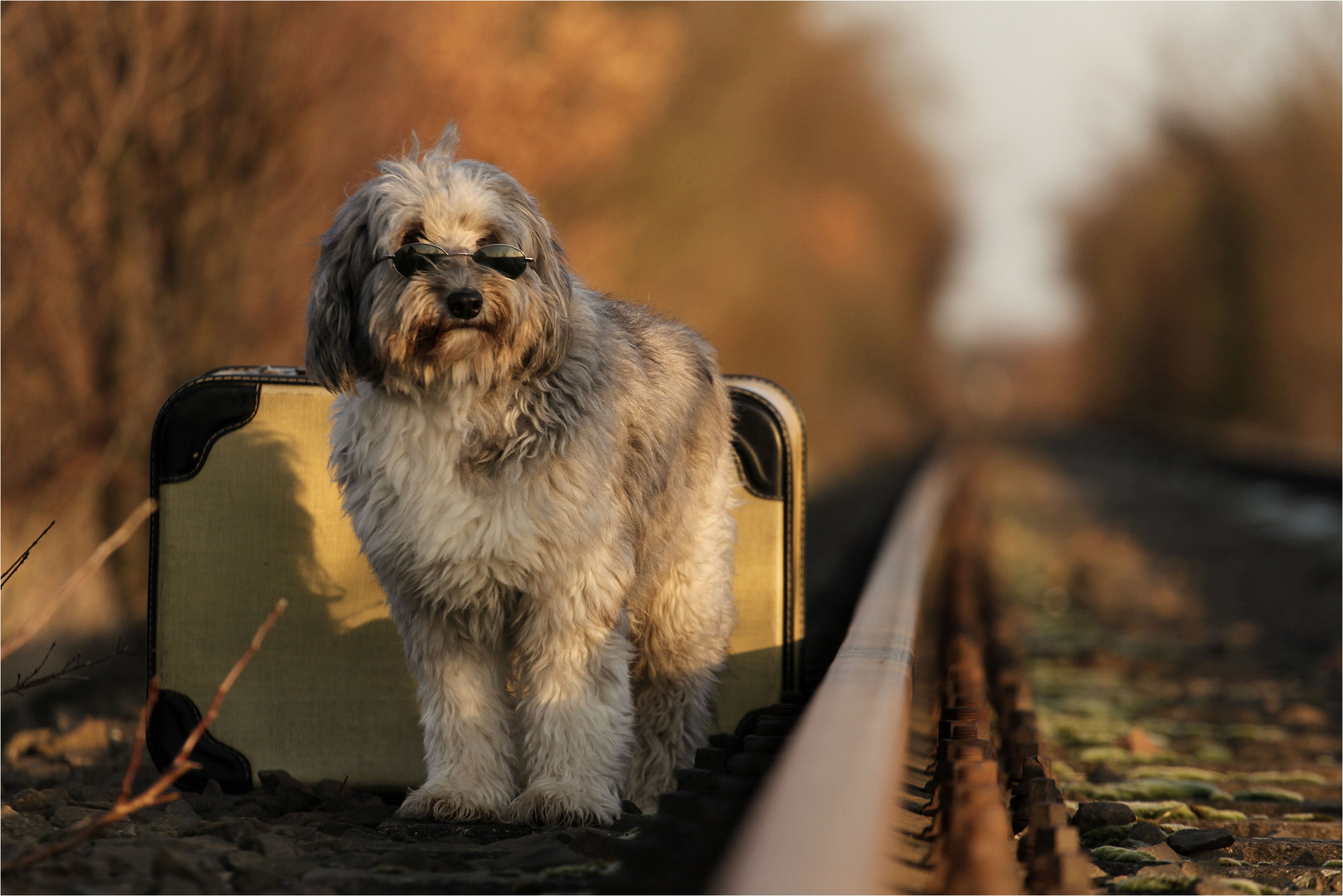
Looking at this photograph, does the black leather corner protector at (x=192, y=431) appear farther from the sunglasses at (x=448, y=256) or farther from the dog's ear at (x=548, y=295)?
the dog's ear at (x=548, y=295)

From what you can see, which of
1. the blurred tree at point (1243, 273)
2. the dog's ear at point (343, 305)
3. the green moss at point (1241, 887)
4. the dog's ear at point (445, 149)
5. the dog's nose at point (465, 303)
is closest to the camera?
the green moss at point (1241, 887)

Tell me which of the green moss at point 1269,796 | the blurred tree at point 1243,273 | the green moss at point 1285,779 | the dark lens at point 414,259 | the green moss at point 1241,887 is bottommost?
the green moss at point 1241,887

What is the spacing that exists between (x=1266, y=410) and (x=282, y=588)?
45157 mm

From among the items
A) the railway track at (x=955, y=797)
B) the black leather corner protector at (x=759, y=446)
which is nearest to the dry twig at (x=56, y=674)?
the railway track at (x=955, y=797)

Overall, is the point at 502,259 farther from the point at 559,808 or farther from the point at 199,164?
the point at 199,164

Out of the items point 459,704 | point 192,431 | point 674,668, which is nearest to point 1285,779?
point 674,668

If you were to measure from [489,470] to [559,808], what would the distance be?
0.99 metres

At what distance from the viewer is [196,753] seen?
4.28 meters

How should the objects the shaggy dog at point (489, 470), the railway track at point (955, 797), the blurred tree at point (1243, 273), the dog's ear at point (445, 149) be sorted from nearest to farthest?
the railway track at point (955, 797) → the shaggy dog at point (489, 470) → the dog's ear at point (445, 149) → the blurred tree at point (1243, 273)

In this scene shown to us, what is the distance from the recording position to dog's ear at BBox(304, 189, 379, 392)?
365 cm

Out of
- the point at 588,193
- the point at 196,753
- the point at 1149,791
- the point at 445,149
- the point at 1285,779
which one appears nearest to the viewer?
the point at 445,149

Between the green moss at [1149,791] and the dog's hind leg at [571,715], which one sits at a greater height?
the dog's hind leg at [571,715]

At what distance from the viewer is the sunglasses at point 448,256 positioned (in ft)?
11.5

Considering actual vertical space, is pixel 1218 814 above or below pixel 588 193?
below
